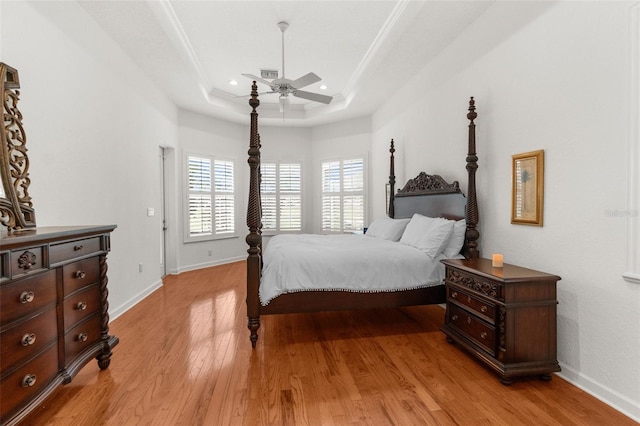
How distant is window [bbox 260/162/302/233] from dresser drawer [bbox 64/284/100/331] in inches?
187

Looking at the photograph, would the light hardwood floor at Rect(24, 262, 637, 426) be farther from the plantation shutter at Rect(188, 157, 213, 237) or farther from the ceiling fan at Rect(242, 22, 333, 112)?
the plantation shutter at Rect(188, 157, 213, 237)

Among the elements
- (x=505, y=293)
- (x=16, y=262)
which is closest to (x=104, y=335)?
(x=16, y=262)

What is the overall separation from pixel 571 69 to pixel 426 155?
2063mm

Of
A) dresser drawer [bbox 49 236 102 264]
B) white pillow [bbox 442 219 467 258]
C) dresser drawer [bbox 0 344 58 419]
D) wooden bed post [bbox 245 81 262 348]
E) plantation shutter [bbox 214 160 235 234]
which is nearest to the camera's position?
dresser drawer [bbox 0 344 58 419]

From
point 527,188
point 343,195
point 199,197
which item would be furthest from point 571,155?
point 199,197

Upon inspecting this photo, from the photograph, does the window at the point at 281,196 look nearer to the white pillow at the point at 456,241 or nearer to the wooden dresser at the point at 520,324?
the white pillow at the point at 456,241

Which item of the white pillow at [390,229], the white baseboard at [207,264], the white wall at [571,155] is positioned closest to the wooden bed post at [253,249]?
the white pillow at [390,229]

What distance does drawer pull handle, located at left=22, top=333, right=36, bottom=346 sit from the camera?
154 centimetres

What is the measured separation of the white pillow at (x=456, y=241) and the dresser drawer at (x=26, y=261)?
3092mm

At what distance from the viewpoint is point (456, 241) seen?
10.4ft

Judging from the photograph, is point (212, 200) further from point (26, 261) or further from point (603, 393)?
point (603, 393)

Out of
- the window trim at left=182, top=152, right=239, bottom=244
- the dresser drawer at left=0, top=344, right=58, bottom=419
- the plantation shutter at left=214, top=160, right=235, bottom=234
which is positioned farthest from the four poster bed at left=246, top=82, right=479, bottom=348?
the plantation shutter at left=214, top=160, right=235, bottom=234

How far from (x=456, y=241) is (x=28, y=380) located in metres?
3.28

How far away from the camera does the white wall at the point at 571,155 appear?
6.19 feet
